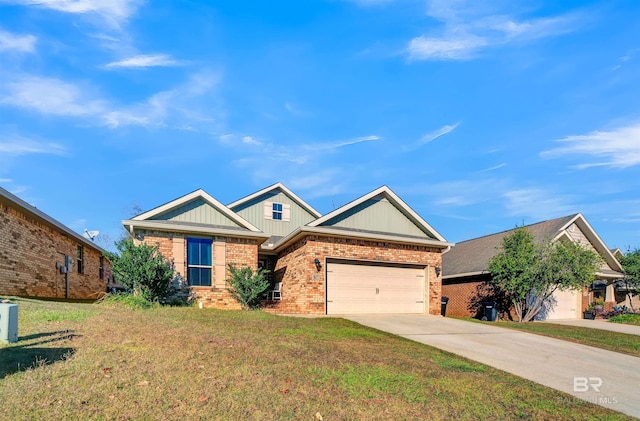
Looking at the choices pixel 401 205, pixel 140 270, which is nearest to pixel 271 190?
pixel 401 205

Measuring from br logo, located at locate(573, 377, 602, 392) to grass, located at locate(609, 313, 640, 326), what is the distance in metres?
15.3

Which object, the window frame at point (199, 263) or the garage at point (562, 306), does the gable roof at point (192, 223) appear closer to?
the window frame at point (199, 263)

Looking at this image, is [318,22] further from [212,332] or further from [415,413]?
[415,413]

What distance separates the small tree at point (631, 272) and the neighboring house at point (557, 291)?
455 millimetres

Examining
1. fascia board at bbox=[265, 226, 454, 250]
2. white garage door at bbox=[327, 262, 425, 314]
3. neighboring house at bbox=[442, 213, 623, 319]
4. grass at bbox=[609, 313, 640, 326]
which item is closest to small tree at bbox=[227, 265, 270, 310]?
fascia board at bbox=[265, 226, 454, 250]

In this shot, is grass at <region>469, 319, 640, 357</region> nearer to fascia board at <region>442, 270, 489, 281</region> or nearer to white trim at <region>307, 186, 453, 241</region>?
white trim at <region>307, 186, 453, 241</region>

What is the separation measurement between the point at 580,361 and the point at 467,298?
1314cm

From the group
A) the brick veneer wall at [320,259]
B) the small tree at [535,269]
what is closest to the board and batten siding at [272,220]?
the brick veneer wall at [320,259]

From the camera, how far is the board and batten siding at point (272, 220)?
21438 mm

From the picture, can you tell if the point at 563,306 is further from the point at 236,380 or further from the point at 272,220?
the point at 236,380

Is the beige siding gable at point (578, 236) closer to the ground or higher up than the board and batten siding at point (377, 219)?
closer to the ground

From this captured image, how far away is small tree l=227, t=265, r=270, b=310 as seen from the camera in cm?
1547

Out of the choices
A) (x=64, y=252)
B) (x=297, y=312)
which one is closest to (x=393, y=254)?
(x=297, y=312)

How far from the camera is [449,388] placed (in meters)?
6.23
